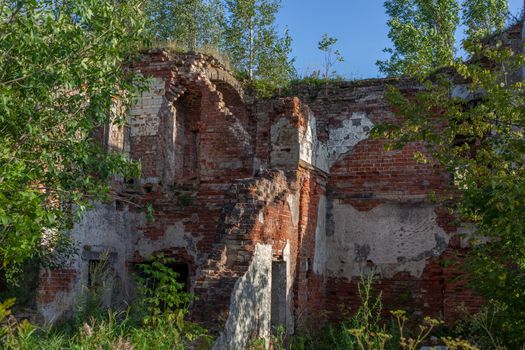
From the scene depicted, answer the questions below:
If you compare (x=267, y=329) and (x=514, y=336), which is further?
(x=267, y=329)

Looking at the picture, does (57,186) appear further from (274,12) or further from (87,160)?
(274,12)

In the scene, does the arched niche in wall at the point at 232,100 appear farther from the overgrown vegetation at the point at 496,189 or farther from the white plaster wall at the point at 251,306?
the overgrown vegetation at the point at 496,189

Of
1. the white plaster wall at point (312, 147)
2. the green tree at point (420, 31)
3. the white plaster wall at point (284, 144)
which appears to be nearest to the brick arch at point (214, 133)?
the white plaster wall at point (312, 147)

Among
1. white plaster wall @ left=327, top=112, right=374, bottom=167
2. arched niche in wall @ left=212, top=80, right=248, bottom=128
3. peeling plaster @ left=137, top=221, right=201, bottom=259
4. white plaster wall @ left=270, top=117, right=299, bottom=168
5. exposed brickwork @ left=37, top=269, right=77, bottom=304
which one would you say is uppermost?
arched niche in wall @ left=212, top=80, right=248, bottom=128

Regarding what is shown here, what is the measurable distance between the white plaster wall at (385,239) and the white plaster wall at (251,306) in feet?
8.31

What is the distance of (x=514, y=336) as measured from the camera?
5.70 m

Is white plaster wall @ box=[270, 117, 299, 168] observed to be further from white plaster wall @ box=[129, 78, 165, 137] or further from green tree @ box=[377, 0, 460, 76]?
green tree @ box=[377, 0, 460, 76]

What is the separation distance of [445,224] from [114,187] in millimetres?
5595

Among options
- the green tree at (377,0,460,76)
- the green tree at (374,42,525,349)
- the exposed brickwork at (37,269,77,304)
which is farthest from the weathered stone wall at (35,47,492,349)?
the green tree at (377,0,460,76)

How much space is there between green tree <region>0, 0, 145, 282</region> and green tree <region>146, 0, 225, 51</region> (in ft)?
58.5

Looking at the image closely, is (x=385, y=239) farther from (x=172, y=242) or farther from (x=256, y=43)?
(x=256, y=43)

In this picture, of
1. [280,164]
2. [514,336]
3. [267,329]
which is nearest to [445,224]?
[280,164]

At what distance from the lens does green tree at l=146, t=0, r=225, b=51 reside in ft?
80.8

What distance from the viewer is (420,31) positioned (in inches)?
820
